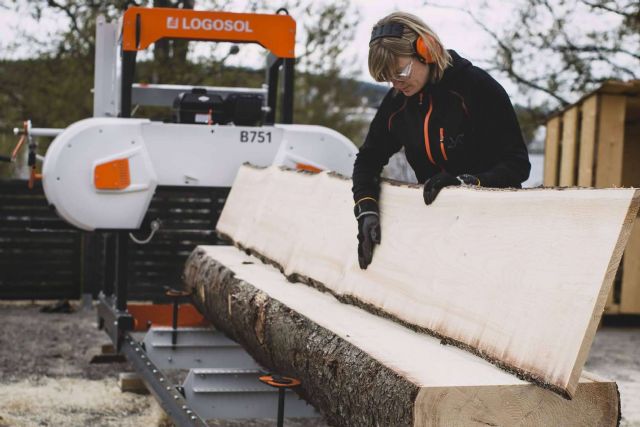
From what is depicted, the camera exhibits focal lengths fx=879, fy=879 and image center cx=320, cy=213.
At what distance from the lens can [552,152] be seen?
944cm

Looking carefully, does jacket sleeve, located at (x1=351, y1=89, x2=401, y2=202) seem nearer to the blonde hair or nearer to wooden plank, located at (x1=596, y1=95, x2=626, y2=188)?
the blonde hair

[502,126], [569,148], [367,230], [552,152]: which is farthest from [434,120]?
[552,152]

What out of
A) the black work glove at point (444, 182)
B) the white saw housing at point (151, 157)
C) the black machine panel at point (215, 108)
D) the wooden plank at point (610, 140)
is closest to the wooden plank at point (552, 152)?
the wooden plank at point (610, 140)

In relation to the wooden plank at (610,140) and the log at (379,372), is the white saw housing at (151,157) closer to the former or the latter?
the log at (379,372)

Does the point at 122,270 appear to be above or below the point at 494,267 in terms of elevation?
below

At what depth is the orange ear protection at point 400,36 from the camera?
323cm

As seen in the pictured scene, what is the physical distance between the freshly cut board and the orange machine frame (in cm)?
204

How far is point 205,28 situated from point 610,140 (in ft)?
14.4

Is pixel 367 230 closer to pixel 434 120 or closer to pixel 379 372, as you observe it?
pixel 434 120

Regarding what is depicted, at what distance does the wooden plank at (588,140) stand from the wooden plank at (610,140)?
0.19 ft

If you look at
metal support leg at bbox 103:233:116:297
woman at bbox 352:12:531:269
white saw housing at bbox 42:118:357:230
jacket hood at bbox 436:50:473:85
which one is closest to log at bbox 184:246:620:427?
woman at bbox 352:12:531:269

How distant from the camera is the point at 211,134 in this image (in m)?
5.70

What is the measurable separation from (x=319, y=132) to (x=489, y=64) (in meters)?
7.45

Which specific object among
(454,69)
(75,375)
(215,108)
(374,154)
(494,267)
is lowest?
(75,375)
